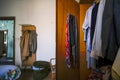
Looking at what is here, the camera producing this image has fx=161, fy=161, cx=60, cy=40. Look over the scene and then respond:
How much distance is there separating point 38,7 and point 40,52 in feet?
5.20

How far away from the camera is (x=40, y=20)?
5676 millimetres

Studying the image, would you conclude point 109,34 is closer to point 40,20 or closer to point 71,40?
point 71,40

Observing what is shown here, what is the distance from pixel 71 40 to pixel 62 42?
0.23m

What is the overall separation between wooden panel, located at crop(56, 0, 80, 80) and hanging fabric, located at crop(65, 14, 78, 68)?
154 mm

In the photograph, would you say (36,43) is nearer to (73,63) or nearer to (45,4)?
(45,4)

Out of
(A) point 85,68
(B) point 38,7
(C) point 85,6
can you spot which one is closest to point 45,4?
(B) point 38,7

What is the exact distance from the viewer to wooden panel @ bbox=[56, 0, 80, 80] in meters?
3.26

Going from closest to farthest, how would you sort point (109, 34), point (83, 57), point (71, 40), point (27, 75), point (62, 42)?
point (109, 34)
point (83, 57)
point (71, 40)
point (62, 42)
point (27, 75)

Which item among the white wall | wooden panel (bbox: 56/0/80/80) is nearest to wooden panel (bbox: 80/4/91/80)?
wooden panel (bbox: 56/0/80/80)

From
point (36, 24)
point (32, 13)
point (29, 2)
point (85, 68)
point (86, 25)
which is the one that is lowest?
point (85, 68)

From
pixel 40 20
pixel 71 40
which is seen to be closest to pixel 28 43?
pixel 40 20

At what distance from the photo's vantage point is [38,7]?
18.6 feet

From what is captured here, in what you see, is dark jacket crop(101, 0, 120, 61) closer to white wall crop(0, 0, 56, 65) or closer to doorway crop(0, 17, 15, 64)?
white wall crop(0, 0, 56, 65)

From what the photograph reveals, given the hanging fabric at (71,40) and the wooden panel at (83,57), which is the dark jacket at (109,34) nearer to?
the wooden panel at (83,57)
